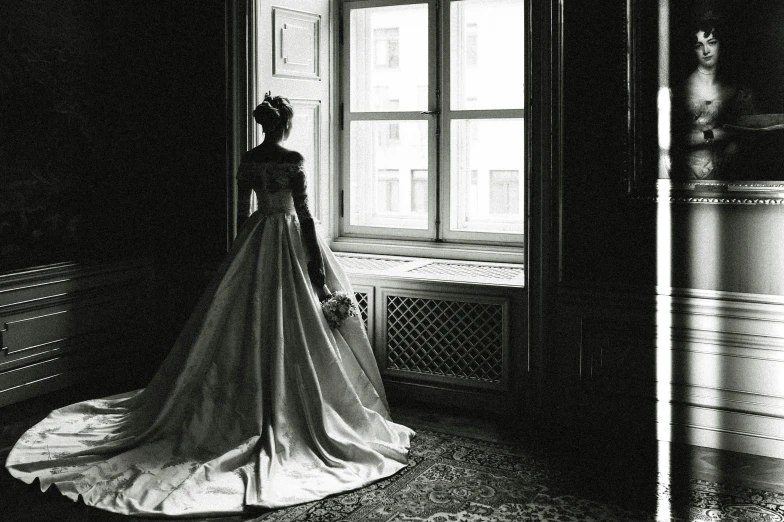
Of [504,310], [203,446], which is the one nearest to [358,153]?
[504,310]

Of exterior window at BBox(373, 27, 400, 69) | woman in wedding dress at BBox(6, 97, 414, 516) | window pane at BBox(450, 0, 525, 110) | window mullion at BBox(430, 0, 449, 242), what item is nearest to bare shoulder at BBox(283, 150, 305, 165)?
woman in wedding dress at BBox(6, 97, 414, 516)

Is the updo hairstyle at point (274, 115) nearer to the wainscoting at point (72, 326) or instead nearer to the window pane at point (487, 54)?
the window pane at point (487, 54)

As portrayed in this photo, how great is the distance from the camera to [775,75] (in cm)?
361

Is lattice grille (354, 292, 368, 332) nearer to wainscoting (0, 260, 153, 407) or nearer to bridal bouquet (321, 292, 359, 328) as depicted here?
bridal bouquet (321, 292, 359, 328)

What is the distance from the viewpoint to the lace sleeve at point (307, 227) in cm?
398

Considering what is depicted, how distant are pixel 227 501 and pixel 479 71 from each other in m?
2.88

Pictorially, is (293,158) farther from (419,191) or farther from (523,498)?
(523,498)

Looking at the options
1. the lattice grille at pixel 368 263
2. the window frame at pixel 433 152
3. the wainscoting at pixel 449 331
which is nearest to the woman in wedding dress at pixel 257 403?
the wainscoting at pixel 449 331

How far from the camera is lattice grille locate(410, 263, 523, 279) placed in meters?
4.59

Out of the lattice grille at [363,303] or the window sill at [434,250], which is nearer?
the lattice grille at [363,303]

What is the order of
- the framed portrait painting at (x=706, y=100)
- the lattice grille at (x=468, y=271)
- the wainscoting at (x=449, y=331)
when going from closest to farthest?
1. the framed portrait painting at (x=706, y=100)
2. the wainscoting at (x=449, y=331)
3. the lattice grille at (x=468, y=271)

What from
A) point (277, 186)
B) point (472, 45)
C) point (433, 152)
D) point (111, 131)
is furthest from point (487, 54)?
point (111, 131)

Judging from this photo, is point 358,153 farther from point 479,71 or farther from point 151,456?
point 151,456

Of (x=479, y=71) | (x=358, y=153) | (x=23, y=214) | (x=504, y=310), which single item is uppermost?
(x=479, y=71)
